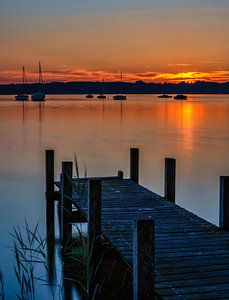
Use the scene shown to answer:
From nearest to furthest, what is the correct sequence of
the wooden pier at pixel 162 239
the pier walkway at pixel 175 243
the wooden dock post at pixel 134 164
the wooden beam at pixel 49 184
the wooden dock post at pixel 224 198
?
1. the wooden pier at pixel 162 239
2. the pier walkway at pixel 175 243
3. the wooden dock post at pixel 224 198
4. the wooden beam at pixel 49 184
5. the wooden dock post at pixel 134 164

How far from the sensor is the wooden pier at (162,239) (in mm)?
4996

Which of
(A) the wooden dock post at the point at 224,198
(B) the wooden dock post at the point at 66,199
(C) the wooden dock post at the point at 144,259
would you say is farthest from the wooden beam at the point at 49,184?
(C) the wooden dock post at the point at 144,259

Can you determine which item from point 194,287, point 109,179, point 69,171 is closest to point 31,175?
point 109,179

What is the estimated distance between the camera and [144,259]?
492 cm

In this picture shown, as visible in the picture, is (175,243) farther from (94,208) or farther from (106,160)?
(106,160)

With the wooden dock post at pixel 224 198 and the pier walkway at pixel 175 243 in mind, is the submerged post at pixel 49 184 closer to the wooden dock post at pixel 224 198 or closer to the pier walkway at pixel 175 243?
the pier walkway at pixel 175 243

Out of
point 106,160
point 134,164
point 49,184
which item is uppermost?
point 134,164

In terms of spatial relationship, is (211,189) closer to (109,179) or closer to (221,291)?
(109,179)

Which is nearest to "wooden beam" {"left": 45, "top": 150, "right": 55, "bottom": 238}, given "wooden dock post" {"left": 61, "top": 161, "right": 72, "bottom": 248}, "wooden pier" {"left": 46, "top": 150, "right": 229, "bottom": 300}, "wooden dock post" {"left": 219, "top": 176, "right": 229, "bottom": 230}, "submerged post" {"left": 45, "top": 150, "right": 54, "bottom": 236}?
"submerged post" {"left": 45, "top": 150, "right": 54, "bottom": 236}

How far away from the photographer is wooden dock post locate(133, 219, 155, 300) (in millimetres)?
4789

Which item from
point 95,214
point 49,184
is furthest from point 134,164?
point 95,214

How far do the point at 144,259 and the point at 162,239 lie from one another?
222 centimetres

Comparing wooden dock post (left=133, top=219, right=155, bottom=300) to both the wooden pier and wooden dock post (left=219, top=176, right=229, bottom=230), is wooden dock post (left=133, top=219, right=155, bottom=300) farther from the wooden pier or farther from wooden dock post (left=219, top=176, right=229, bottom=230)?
wooden dock post (left=219, top=176, right=229, bottom=230)

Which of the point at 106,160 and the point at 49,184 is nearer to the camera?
the point at 49,184
